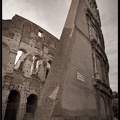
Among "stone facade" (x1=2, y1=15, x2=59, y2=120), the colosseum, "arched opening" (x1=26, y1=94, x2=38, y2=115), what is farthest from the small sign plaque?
"arched opening" (x1=26, y1=94, x2=38, y2=115)

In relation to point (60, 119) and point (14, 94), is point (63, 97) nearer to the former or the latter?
point (60, 119)

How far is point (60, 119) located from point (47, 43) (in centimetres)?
996

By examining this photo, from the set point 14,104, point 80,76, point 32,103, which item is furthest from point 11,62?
point 80,76

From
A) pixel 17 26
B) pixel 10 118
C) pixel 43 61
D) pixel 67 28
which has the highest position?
pixel 17 26

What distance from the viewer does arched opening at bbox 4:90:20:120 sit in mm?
9477

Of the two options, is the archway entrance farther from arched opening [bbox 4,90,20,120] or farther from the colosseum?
arched opening [bbox 4,90,20,120]

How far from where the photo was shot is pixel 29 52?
476 inches

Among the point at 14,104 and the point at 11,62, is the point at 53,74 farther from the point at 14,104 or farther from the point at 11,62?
the point at 14,104

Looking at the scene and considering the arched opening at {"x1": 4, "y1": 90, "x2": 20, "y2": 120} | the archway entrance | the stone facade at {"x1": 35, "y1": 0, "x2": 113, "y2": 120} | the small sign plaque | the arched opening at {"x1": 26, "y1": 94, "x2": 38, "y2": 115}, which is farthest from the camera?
the arched opening at {"x1": 26, "y1": 94, "x2": 38, "y2": 115}

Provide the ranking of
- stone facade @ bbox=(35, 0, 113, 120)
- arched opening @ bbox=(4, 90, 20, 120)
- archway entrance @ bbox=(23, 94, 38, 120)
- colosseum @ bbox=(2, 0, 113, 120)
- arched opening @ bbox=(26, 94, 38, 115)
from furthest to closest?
arched opening @ bbox=(26, 94, 38, 115) → archway entrance @ bbox=(23, 94, 38, 120) → arched opening @ bbox=(4, 90, 20, 120) → colosseum @ bbox=(2, 0, 113, 120) → stone facade @ bbox=(35, 0, 113, 120)

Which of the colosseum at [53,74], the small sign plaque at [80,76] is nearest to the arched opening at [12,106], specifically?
the colosseum at [53,74]

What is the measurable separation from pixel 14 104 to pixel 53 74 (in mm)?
5333

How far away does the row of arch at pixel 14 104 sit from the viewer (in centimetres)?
952

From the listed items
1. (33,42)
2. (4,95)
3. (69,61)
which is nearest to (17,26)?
(33,42)
